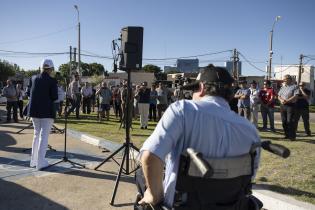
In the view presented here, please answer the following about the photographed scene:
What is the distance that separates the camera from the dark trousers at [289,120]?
11214 millimetres

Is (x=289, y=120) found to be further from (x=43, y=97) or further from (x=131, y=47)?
(x=43, y=97)

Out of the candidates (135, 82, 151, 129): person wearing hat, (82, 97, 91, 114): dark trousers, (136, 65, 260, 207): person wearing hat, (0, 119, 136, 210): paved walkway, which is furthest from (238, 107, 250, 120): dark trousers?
(136, 65, 260, 207): person wearing hat

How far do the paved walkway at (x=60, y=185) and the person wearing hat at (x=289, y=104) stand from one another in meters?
5.84

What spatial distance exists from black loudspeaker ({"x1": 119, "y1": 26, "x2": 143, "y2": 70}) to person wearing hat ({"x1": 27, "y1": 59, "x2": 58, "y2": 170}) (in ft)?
5.08

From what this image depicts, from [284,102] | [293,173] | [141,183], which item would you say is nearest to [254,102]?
[284,102]

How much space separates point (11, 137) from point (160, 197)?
1053 cm

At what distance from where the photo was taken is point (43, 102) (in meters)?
7.10

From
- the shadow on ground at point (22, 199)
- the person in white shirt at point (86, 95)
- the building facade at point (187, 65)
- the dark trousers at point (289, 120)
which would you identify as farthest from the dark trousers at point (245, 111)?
the building facade at point (187, 65)

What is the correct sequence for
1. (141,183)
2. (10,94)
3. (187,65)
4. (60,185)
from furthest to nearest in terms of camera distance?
(187,65)
(10,94)
(60,185)
(141,183)

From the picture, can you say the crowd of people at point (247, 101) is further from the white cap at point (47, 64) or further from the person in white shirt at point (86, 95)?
the white cap at point (47, 64)

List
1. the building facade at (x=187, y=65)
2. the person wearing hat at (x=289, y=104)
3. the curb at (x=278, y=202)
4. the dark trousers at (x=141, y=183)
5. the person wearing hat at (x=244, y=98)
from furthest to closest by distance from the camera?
1. the building facade at (x=187, y=65)
2. the person wearing hat at (x=244, y=98)
3. the person wearing hat at (x=289, y=104)
4. the curb at (x=278, y=202)
5. the dark trousers at (x=141, y=183)

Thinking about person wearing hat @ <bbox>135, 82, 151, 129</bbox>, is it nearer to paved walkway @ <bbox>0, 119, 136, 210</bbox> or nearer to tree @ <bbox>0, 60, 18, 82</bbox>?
paved walkway @ <bbox>0, 119, 136, 210</bbox>

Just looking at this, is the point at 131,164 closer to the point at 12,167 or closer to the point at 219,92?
the point at 12,167

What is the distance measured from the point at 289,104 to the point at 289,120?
1.65ft
